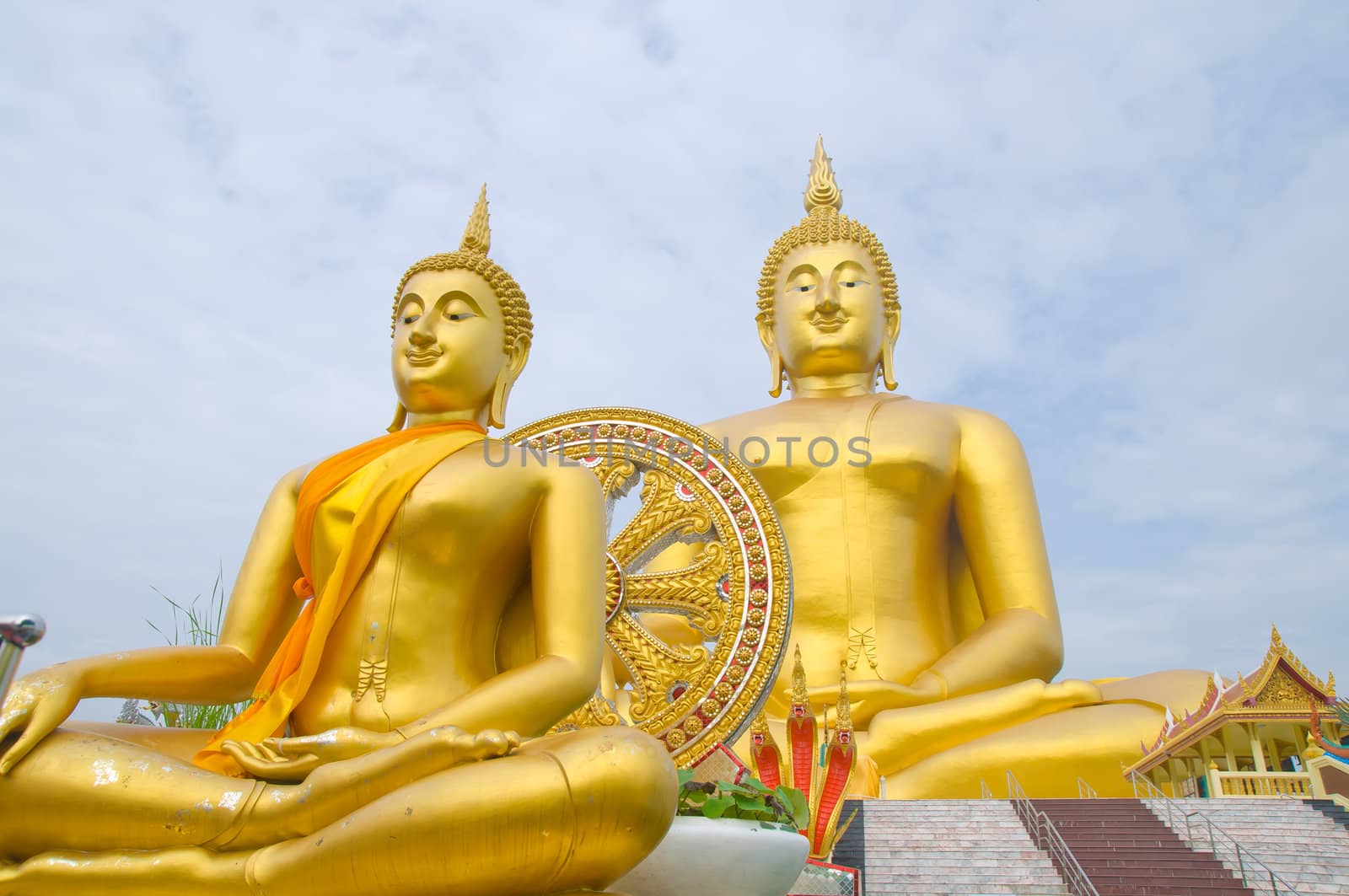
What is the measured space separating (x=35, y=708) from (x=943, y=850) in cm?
452

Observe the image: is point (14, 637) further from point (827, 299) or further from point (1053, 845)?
point (827, 299)

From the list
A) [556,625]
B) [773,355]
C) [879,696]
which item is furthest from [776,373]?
[556,625]

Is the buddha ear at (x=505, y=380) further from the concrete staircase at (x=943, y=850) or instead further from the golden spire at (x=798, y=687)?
the concrete staircase at (x=943, y=850)

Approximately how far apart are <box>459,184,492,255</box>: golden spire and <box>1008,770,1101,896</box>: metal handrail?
406 cm

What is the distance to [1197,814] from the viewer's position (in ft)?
19.5

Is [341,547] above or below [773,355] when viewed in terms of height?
below

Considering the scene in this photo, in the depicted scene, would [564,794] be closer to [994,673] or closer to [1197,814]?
[1197,814]

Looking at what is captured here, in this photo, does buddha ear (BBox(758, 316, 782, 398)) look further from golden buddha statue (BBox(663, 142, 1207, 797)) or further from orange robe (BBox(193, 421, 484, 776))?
orange robe (BBox(193, 421, 484, 776))

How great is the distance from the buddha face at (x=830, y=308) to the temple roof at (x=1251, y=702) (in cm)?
354

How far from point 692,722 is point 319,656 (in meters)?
1.65

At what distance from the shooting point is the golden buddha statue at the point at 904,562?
6969 mm

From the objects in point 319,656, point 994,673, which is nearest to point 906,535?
point 994,673

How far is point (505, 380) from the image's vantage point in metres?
4.30

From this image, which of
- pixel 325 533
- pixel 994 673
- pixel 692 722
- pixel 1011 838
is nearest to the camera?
pixel 325 533
